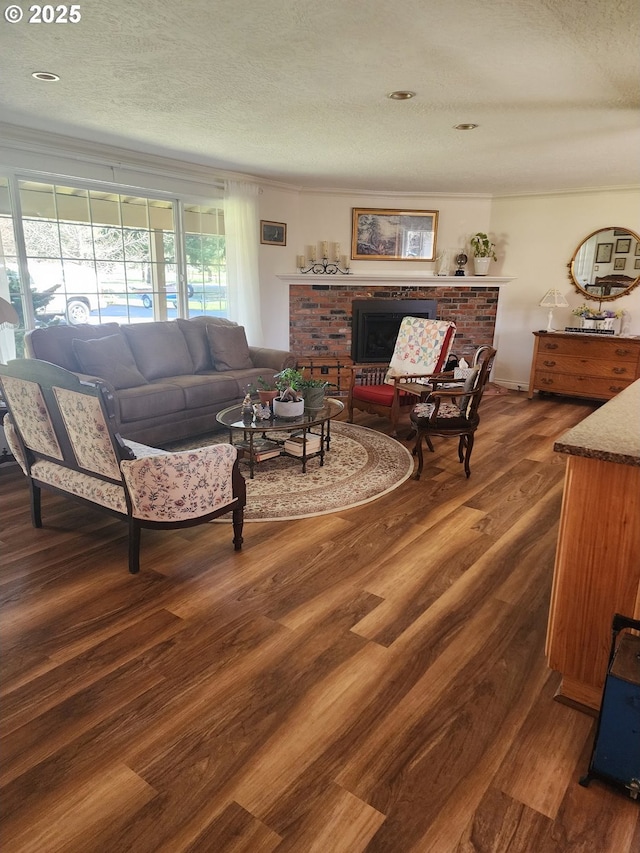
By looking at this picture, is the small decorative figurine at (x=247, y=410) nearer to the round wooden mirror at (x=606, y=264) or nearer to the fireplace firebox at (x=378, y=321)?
the fireplace firebox at (x=378, y=321)

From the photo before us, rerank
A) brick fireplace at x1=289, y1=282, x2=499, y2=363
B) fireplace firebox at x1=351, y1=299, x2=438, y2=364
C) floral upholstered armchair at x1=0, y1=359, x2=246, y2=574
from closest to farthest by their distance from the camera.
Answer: floral upholstered armchair at x1=0, y1=359, x2=246, y2=574
brick fireplace at x1=289, y1=282, x2=499, y2=363
fireplace firebox at x1=351, y1=299, x2=438, y2=364

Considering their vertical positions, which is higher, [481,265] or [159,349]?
[481,265]

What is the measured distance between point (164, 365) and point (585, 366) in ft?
15.3

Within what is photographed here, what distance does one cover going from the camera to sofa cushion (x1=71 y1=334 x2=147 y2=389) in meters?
4.36

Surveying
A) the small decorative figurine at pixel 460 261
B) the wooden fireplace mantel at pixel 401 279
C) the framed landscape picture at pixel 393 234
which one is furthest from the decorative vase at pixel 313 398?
the small decorative figurine at pixel 460 261

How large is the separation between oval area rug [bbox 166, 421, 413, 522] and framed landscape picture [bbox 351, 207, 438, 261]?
3065 mm

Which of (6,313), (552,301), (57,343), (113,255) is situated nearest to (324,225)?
(113,255)

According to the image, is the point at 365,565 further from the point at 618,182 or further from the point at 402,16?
the point at 618,182

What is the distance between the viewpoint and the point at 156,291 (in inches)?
222

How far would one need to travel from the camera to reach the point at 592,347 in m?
6.23

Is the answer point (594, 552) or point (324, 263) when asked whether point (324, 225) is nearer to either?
point (324, 263)

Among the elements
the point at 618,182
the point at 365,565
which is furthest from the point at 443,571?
the point at 618,182

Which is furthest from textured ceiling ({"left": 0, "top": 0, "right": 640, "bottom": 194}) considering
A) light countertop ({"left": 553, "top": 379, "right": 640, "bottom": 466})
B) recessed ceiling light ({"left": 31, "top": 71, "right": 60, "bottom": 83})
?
light countertop ({"left": 553, "top": 379, "right": 640, "bottom": 466})

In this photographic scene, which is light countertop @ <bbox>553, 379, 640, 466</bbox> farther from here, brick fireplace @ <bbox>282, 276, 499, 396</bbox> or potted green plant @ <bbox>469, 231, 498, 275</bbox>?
potted green plant @ <bbox>469, 231, 498, 275</bbox>
